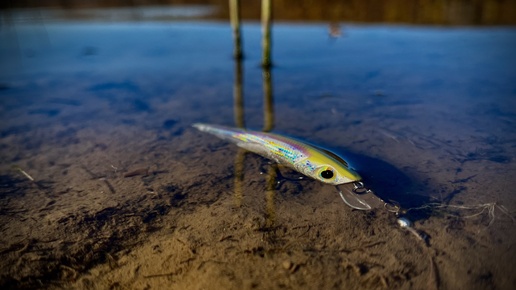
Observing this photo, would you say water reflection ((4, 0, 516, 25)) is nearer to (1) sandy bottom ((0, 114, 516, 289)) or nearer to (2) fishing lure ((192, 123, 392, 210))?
(2) fishing lure ((192, 123, 392, 210))

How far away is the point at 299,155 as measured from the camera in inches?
152

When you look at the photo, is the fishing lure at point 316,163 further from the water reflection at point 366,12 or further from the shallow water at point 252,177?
the water reflection at point 366,12

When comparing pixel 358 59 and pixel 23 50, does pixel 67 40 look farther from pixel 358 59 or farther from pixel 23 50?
pixel 358 59

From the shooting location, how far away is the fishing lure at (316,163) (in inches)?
140

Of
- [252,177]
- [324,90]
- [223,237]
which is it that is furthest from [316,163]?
[324,90]

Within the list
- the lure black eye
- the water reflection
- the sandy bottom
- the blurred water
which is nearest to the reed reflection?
the sandy bottom

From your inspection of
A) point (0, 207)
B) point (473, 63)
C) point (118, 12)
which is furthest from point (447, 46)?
point (118, 12)

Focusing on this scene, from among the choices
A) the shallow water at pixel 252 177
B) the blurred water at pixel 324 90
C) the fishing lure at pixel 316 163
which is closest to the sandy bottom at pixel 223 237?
the shallow water at pixel 252 177

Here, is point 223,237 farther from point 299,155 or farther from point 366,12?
point 366,12

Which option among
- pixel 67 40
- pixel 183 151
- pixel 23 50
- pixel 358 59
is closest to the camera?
pixel 183 151

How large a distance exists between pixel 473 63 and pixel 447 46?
284cm

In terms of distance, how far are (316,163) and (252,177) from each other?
870 mm

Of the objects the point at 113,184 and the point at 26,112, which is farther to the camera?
the point at 26,112

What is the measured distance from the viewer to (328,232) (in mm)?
3197
